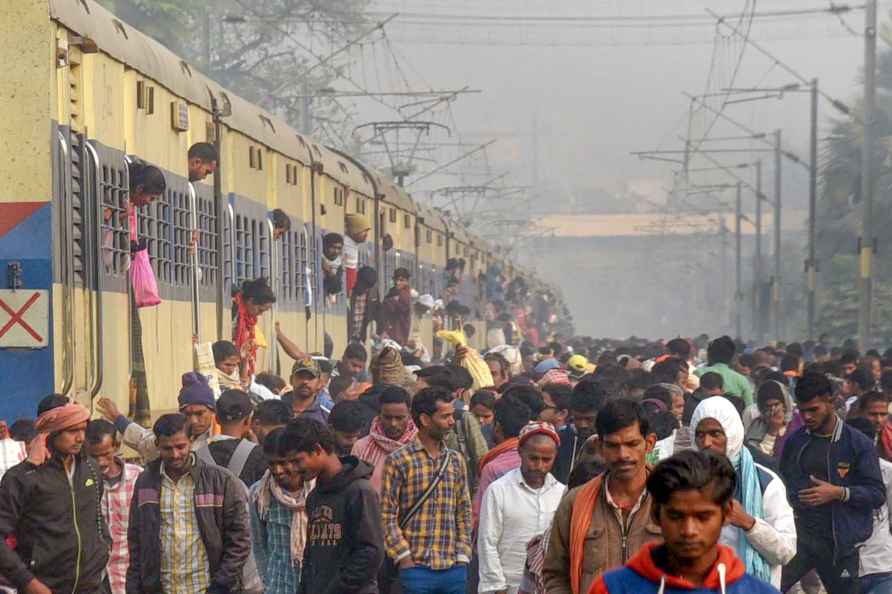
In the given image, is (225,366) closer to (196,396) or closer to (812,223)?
(196,396)

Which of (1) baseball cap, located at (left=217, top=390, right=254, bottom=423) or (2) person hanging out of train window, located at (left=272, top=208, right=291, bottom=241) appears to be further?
(2) person hanging out of train window, located at (left=272, top=208, right=291, bottom=241)

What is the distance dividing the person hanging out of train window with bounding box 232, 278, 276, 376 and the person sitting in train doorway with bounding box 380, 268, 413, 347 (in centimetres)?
869

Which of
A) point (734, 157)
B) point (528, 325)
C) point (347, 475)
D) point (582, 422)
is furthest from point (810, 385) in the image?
point (734, 157)

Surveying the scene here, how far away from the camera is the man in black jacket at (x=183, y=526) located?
8133 mm

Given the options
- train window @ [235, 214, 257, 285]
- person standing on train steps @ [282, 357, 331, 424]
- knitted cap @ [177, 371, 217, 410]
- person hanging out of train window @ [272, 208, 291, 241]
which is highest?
person hanging out of train window @ [272, 208, 291, 241]

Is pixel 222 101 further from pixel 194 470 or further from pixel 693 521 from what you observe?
pixel 693 521

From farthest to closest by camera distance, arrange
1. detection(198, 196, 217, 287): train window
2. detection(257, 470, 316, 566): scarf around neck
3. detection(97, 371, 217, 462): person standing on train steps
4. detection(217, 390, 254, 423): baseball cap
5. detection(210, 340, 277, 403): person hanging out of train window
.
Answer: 1. detection(198, 196, 217, 287): train window
2. detection(210, 340, 277, 403): person hanging out of train window
3. detection(97, 371, 217, 462): person standing on train steps
4. detection(217, 390, 254, 423): baseball cap
5. detection(257, 470, 316, 566): scarf around neck

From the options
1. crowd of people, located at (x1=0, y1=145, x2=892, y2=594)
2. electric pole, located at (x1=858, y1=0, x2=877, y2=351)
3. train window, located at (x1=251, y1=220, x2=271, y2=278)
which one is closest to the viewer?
crowd of people, located at (x1=0, y1=145, x2=892, y2=594)

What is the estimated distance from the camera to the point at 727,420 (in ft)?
25.7

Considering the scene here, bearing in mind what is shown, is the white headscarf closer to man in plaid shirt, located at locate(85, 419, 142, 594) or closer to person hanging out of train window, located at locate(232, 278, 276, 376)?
man in plaid shirt, located at locate(85, 419, 142, 594)

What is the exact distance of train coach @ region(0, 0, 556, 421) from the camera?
10.2 metres

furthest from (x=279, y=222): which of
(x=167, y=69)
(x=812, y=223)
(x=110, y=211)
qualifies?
(x=812, y=223)

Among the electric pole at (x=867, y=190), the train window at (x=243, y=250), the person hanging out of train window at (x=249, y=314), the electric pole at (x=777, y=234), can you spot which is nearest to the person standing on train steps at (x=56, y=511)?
the person hanging out of train window at (x=249, y=314)

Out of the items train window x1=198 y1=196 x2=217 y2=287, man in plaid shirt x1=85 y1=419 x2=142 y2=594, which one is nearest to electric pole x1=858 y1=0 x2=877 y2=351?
train window x1=198 y1=196 x2=217 y2=287
